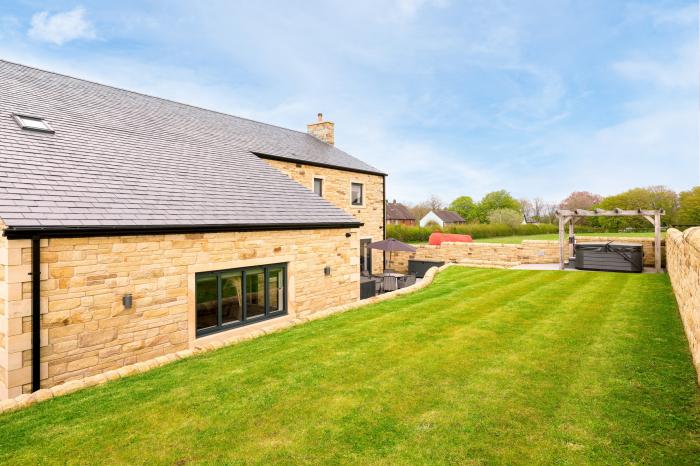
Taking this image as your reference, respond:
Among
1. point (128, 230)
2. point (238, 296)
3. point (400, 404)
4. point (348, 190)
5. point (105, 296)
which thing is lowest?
point (400, 404)

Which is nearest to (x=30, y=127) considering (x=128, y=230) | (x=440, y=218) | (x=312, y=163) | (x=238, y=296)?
(x=128, y=230)

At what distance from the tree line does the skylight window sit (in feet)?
82.9

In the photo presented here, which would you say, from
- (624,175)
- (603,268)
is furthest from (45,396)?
(624,175)

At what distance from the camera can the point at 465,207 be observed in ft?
303

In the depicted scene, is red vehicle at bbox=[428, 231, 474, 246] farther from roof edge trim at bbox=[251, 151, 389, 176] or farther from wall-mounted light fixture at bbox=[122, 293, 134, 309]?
wall-mounted light fixture at bbox=[122, 293, 134, 309]

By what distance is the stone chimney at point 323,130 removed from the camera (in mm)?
22250

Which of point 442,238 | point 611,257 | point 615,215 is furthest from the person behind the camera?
point 442,238

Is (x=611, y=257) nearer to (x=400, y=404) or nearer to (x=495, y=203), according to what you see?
(x=400, y=404)

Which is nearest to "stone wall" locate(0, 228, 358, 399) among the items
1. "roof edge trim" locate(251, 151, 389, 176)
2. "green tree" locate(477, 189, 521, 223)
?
"roof edge trim" locate(251, 151, 389, 176)

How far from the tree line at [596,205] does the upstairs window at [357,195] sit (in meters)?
13.0

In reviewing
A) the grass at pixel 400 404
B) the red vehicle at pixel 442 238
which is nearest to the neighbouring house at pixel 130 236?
the grass at pixel 400 404

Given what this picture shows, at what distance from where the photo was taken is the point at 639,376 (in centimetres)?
521

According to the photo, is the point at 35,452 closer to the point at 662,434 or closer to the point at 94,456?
the point at 94,456

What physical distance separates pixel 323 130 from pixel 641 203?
2013 inches
